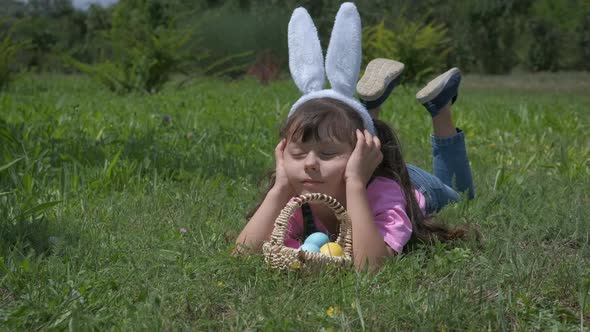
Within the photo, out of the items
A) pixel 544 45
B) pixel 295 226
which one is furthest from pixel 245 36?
pixel 295 226

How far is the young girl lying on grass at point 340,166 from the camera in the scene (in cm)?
235

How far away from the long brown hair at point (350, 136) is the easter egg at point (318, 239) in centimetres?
30

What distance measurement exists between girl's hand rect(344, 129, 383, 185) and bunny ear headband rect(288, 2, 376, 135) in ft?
0.42

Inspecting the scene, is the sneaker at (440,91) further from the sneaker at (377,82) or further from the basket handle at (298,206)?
the basket handle at (298,206)

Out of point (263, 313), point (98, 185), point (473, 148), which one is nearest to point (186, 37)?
point (473, 148)

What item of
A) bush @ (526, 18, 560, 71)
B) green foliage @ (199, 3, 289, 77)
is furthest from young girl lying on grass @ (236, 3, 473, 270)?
bush @ (526, 18, 560, 71)

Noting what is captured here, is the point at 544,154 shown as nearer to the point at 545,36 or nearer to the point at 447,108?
the point at 447,108

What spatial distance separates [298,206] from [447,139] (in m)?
1.21

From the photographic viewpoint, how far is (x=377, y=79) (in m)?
3.09

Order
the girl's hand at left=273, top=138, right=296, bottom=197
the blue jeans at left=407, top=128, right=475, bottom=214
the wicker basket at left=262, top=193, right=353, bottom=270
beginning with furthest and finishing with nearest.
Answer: the blue jeans at left=407, top=128, right=475, bottom=214, the girl's hand at left=273, top=138, right=296, bottom=197, the wicker basket at left=262, top=193, right=353, bottom=270

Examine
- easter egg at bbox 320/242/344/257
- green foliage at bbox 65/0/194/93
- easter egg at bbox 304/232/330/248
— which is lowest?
green foliage at bbox 65/0/194/93

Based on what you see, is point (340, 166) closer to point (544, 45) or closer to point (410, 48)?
point (410, 48)

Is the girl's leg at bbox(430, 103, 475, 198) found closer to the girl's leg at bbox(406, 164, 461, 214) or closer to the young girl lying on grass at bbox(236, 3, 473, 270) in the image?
the girl's leg at bbox(406, 164, 461, 214)

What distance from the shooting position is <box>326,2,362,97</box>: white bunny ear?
8.39 ft
